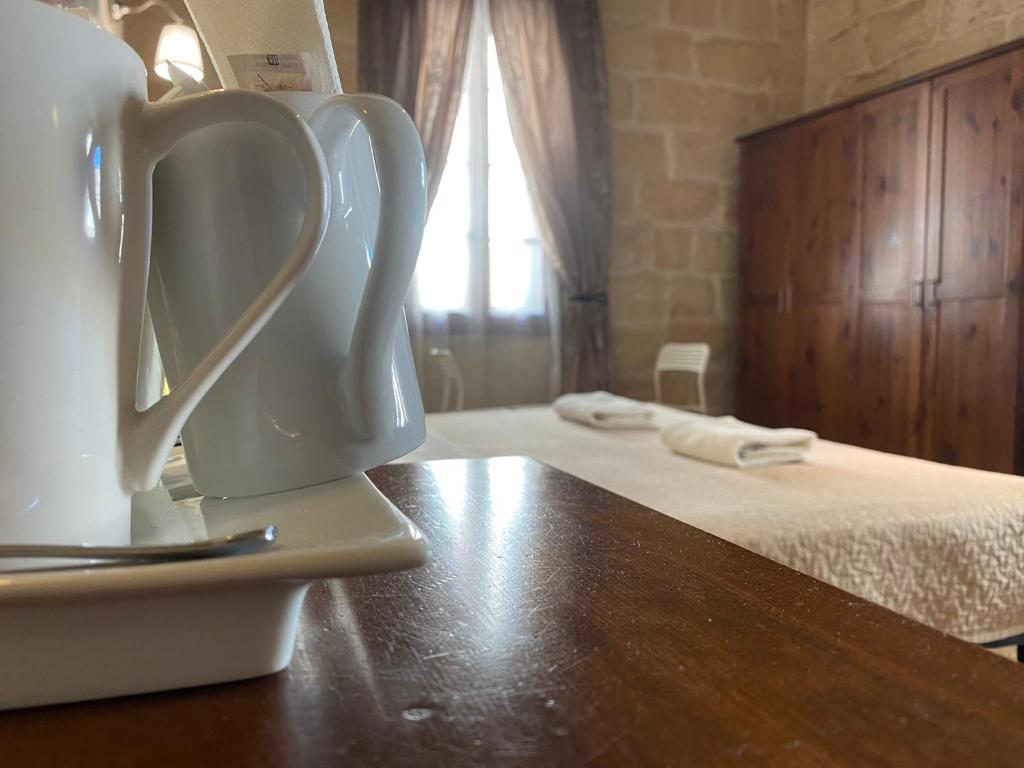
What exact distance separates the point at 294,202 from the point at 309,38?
94 mm

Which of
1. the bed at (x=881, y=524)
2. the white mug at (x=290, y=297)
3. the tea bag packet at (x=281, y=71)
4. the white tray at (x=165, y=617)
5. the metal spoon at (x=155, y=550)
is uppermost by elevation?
the tea bag packet at (x=281, y=71)

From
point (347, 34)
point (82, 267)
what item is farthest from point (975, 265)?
point (82, 267)

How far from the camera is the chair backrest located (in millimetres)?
3695

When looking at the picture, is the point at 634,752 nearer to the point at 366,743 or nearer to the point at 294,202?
the point at 366,743

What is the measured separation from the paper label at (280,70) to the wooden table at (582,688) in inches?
9.5

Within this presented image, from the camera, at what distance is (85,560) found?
267 mm

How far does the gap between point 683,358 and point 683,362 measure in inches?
0.9

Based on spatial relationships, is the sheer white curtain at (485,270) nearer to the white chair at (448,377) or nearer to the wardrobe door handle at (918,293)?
the white chair at (448,377)

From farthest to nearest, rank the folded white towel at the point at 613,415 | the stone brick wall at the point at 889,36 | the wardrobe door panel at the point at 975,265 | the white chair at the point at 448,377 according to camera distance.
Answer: the white chair at the point at 448,377 < the stone brick wall at the point at 889,36 < the wardrobe door panel at the point at 975,265 < the folded white towel at the point at 613,415

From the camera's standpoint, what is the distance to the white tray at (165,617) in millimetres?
239

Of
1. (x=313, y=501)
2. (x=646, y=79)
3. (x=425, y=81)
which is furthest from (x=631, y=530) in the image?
(x=646, y=79)

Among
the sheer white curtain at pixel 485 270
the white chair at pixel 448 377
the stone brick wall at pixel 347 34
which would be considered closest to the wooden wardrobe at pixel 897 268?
the sheer white curtain at pixel 485 270

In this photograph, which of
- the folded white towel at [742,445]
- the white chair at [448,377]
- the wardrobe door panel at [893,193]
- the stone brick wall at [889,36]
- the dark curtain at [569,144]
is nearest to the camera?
the folded white towel at [742,445]

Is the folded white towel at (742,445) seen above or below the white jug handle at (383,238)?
below
